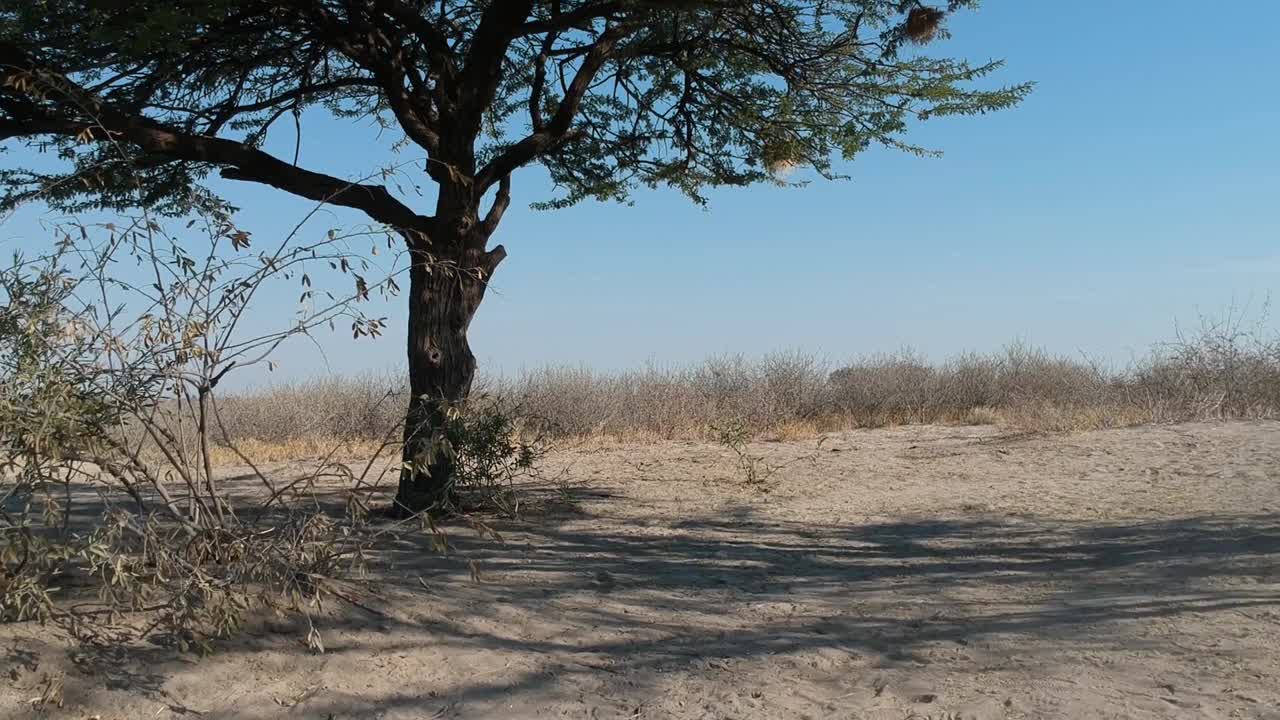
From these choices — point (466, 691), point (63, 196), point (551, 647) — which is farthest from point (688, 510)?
point (63, 196)

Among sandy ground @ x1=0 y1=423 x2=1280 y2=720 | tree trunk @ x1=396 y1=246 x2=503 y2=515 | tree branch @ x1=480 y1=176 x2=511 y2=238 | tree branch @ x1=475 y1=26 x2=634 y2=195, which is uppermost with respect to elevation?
tree branch @ x1=475 y1=26 x2=634 y2=195

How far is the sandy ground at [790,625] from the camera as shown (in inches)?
165

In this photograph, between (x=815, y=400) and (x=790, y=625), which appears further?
(x=815, y=400)

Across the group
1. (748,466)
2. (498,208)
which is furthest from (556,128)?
(748,466)

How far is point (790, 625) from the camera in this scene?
526 cm

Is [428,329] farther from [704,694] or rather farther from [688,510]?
[704,694]

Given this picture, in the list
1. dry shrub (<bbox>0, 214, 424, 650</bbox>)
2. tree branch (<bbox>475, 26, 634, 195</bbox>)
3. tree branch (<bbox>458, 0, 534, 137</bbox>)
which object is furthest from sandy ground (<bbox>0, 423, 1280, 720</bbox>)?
tree branch (<bbox>458, 0, 534, 137</bbox>)

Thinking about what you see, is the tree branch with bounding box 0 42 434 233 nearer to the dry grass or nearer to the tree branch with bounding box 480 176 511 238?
the tree branch with bounding box 480 176 511 238

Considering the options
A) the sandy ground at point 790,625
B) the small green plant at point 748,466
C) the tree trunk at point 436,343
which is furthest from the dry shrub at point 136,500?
the small green plant at point 748,466

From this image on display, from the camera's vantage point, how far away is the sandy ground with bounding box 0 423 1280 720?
13.7 ft

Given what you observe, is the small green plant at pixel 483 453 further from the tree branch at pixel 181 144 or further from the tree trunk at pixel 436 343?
the tree branch at pixel 181 144

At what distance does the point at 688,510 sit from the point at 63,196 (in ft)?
17.2

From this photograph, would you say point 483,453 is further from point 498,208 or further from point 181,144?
point 181,144

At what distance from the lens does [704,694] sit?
4.37 m
